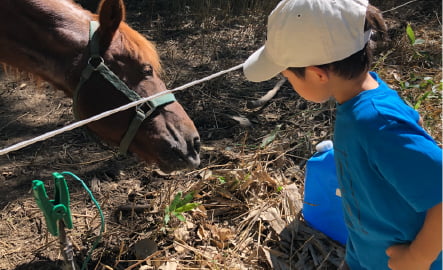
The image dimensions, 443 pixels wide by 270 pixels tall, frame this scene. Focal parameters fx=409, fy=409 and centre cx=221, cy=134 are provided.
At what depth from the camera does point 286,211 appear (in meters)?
2.79

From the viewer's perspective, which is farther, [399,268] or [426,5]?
[426,5]

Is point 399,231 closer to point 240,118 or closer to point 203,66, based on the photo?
point 240,118

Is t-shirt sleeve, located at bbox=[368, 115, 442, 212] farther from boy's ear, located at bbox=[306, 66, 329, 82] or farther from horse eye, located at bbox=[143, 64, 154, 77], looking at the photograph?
horse eye, located at bbox=[143, 64, 154, 77]

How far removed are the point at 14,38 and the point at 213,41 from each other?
3.08 metres

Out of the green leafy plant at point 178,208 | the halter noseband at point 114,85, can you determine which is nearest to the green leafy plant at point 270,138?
the green leafy plant at point 178,208

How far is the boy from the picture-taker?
1240mm

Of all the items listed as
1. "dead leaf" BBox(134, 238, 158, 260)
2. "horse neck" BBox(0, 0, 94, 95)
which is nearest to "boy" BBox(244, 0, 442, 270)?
"horse neck" BBox(0, 0, 94, 95)

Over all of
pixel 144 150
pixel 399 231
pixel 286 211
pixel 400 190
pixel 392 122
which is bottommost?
pixel 286 211

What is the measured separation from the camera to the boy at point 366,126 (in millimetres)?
1240

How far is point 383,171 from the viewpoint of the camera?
1.30 metres

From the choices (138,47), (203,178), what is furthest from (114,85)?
(203,178)

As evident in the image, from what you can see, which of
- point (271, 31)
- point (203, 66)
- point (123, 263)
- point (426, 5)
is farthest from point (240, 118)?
point (426, 5)

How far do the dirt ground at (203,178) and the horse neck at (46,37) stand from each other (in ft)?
0.82

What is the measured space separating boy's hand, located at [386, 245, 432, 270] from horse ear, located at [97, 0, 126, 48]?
1.69m
